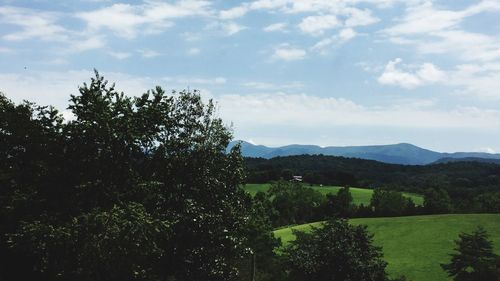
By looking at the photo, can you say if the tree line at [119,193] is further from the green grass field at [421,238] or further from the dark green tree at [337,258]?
the green grass field at [421,238]

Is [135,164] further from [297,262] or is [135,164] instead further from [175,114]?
[297,262]

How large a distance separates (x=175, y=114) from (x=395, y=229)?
99975 millimetres

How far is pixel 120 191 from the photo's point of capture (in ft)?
115

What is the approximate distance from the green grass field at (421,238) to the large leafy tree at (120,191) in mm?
57663

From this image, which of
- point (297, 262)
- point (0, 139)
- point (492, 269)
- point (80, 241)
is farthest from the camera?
point (492, 269)

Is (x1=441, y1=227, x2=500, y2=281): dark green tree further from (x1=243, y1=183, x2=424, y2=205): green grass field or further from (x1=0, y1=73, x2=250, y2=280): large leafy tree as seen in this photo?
(x1=243, y1=183, x2=424, y2=205): green grass field

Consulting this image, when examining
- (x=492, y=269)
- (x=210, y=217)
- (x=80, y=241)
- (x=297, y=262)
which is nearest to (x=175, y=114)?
(x=210, y=217)

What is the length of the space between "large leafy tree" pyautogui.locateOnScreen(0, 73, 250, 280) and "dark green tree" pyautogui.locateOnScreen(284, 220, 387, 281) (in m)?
16.1

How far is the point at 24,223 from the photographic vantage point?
31031 millimetres

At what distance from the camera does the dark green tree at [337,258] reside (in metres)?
51.1

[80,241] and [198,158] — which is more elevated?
[198,158]

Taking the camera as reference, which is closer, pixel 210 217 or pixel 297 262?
pixel 210 217

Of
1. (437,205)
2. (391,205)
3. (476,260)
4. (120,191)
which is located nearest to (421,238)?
(391,205)

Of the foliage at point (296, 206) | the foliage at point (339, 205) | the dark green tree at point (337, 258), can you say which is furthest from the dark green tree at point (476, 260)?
the foliage at point (296, 206)
